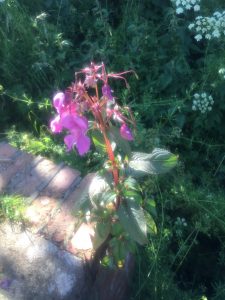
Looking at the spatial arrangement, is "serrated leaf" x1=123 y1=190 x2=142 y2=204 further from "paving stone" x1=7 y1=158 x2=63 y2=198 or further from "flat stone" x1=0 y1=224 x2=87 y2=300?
"paving stone" x1=7 y1=158 x2=63 y2=198

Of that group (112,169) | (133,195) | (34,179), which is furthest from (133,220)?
(34,179)

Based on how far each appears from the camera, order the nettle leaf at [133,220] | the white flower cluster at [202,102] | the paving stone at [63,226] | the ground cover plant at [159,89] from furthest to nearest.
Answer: the white flower cluster at [202,102], the ground cover plant at [159,89], the paving stone at [63,226], the nettle leaf at [133,220]

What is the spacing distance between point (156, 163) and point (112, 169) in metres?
0.17

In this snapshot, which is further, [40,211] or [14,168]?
[14,168]

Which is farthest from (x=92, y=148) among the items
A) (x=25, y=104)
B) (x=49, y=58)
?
(x=49, y=58)

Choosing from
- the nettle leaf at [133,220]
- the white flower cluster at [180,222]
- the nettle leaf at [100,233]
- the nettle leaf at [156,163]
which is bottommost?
the white flower cluster at [180,222]

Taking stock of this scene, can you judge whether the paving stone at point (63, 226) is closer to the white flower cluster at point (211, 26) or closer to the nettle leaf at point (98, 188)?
the nettle leaf at point (98, 188)

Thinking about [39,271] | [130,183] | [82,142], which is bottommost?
[39,271]

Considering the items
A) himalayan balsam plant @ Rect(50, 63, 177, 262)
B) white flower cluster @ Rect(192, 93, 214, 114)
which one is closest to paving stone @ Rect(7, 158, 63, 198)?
himalayan balsam plant @ Rect(50, 63, 177, 262)

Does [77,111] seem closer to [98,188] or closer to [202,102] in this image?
[98,188]

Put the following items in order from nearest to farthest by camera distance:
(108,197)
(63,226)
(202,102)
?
(108,197), (63,226), (202,102)

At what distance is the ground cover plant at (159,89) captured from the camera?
234 centimetres

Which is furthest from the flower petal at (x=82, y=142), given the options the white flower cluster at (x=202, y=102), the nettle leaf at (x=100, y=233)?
the white flower cluster at (x=202, y=102)

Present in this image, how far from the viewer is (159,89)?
9.00 ft
